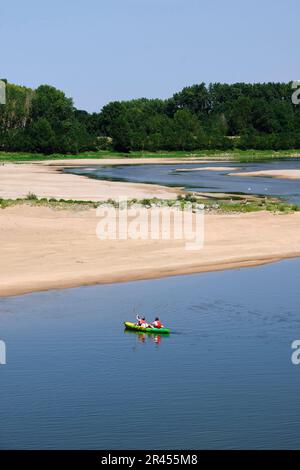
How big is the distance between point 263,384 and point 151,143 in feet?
529

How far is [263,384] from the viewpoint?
25.5 meters

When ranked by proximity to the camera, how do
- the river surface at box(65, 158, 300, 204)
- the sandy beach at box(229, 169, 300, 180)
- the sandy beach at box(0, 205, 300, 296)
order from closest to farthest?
1. the sandy beach at box(0, 205, 300, 296)
2. the river surface at box(65, 158, 300, 204)
3. the sandy beach at box(229, 169, 300, 180)

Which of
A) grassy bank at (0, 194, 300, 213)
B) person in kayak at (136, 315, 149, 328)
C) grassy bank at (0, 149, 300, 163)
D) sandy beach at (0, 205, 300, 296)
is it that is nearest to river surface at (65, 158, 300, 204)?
grassy bank at (0, 194, 300, 213)

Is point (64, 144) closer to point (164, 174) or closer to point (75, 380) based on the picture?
point (164, 174)

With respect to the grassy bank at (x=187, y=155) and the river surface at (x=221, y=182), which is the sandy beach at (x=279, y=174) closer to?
the river surface at (x=221, y=182)

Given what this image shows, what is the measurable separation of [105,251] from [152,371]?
19045mm

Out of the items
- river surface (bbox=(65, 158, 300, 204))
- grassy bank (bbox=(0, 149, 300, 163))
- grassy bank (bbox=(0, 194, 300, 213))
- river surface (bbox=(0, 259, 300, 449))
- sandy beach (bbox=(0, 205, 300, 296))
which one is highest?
grassy bank (bbox=(0, 149, 300, 163))

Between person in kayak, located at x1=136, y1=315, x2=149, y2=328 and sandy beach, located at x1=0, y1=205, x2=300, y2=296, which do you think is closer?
person in kayak, located at x1=136, y1=315, x2=149, y2=328

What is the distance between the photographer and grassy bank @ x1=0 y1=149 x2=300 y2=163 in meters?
161

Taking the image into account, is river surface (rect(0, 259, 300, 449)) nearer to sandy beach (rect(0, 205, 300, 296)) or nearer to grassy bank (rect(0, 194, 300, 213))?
sandy beach (rect(0, 205, 300, 296))

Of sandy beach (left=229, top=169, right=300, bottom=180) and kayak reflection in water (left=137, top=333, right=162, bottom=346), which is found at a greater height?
sandy beach (left=229, top=169, right=300, bottom=180)

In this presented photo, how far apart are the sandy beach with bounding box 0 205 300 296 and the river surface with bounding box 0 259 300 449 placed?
2185mm

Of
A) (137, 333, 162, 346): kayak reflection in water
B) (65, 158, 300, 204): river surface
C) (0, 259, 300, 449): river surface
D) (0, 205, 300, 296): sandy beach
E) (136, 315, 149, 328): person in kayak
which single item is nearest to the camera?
(0, 259, 300, 449): river surface

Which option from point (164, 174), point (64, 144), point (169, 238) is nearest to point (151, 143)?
point (64, 144)
